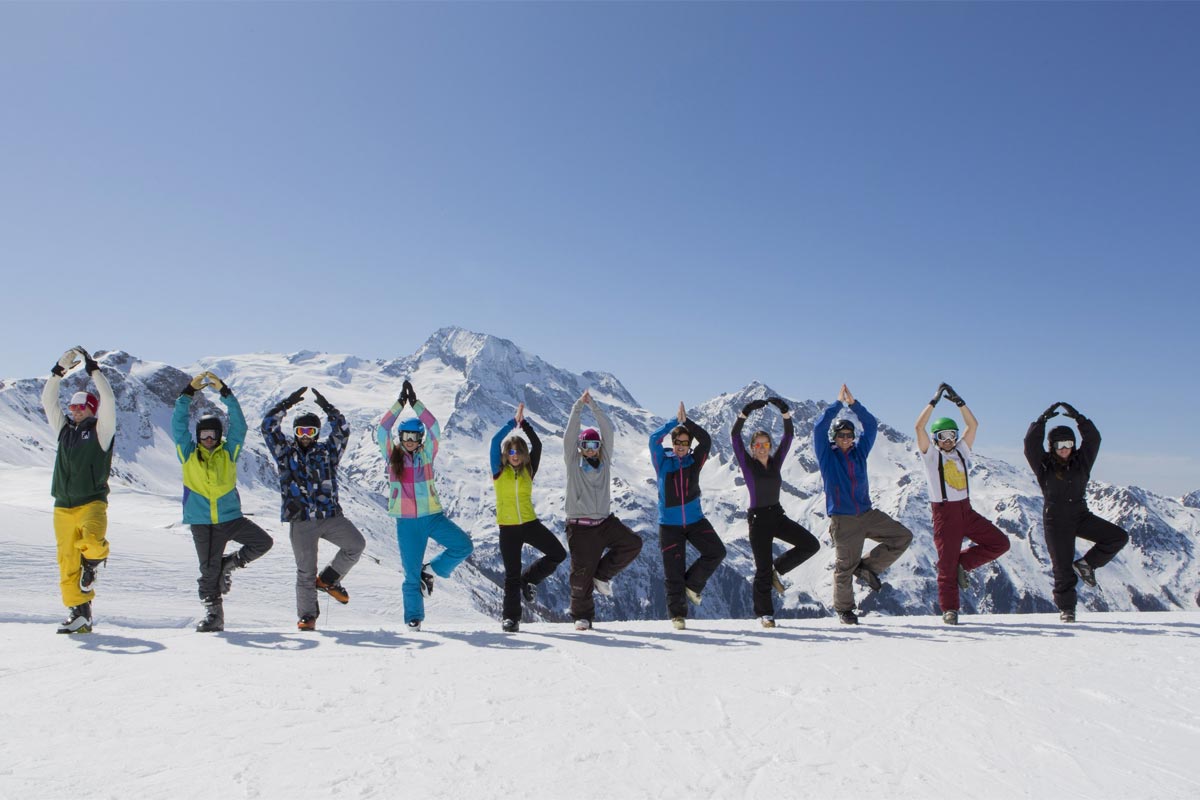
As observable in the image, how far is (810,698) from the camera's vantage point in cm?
657

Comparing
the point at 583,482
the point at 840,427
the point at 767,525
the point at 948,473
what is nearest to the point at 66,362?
the point at 583,482

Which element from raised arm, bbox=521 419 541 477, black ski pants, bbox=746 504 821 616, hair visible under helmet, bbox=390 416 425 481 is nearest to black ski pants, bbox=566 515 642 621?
raised arm, bbox=521 419 541 477

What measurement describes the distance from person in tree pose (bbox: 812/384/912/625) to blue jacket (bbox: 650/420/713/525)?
2046 millimetres

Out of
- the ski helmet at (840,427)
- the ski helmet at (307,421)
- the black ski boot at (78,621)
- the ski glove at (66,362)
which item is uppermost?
the ski glove at (66,362)

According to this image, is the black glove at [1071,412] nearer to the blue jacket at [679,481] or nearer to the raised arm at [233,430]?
the blue jacket at [679,481]

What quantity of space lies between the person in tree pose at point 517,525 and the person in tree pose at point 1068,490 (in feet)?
28.1

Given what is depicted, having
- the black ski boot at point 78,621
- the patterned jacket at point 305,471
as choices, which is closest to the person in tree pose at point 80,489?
the black ski boot at point 78,621

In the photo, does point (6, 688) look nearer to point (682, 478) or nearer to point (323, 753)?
point (323, 753)

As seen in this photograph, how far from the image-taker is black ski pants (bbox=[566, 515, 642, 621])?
1141cm

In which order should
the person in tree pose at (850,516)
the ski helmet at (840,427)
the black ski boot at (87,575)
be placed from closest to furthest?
1. the black ski boot at (87,575)
2. the person in tree pose at (850,516)
3. the ski helmet at (840,427)

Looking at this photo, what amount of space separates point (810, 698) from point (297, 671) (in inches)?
203

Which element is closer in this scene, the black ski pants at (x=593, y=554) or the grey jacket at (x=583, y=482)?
the black ski pants at (x=593, y=554)

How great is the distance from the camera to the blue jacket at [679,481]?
11.9 meters

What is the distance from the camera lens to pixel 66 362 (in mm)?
10805
